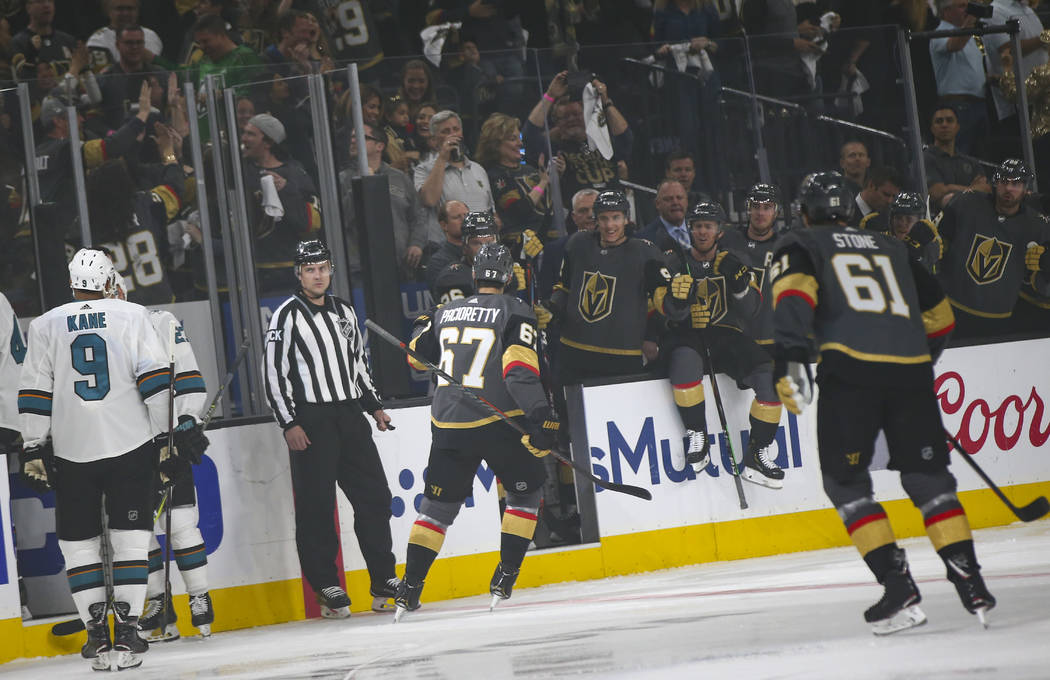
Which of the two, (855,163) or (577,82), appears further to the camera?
(855,163)

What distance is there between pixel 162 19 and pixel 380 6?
1.44 meters

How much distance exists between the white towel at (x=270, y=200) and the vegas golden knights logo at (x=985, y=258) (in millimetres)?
4328

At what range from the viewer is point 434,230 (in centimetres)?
752

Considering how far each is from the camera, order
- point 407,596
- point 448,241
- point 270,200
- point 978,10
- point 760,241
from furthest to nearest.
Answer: point 978,10 < point 760,241 < point 448,241 < point 270,200 < point 407,596

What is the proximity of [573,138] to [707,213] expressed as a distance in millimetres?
933

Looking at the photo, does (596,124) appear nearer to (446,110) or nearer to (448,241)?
(446,110)

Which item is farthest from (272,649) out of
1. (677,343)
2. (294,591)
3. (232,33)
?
(232,33)

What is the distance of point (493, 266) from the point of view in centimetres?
634

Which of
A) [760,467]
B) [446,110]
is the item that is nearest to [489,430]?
[760,467]

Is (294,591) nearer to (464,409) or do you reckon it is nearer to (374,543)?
(374,543)

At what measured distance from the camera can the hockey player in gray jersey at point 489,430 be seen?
20.2 ft

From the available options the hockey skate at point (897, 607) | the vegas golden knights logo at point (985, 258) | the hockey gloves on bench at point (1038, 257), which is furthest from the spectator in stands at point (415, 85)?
the hockey skate at point (897, 607)

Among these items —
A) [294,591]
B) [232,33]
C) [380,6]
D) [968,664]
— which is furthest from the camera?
[380,6]

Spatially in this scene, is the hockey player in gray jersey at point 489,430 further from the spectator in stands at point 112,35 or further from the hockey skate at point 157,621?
the spectator in stands at point 112,35
